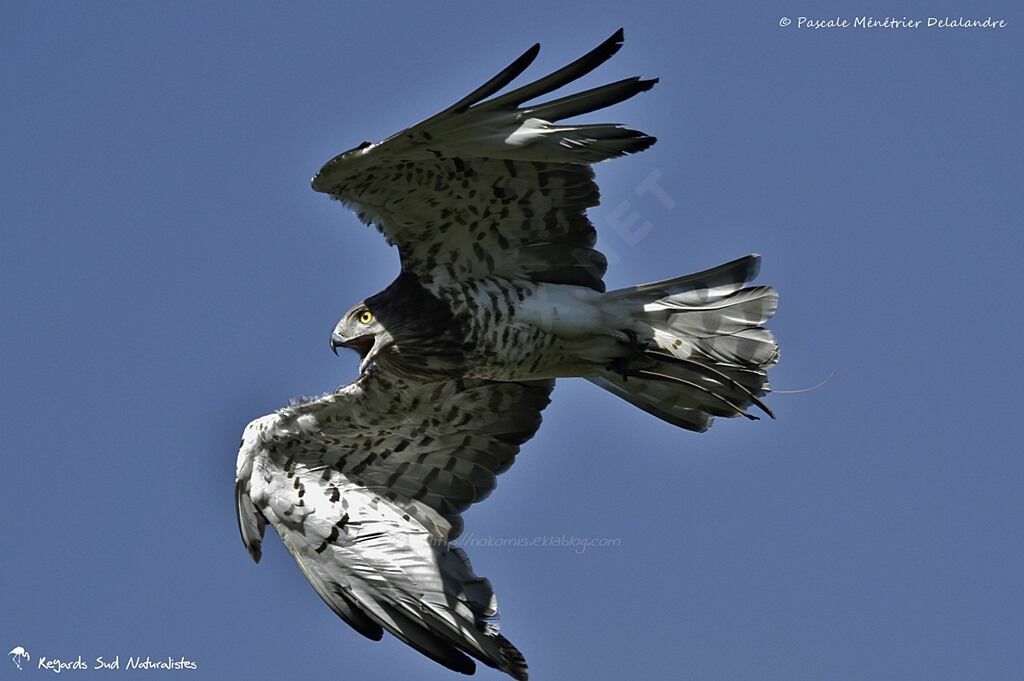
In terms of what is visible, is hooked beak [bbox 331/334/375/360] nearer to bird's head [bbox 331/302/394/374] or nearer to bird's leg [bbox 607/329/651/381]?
bird's head [bbox 331/302/394/374]

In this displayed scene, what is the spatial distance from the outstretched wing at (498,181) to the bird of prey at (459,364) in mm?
14

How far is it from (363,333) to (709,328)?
82.9 inches

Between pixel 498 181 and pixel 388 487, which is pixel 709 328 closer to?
pixel 498 181

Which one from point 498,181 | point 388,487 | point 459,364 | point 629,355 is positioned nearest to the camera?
point 498,181

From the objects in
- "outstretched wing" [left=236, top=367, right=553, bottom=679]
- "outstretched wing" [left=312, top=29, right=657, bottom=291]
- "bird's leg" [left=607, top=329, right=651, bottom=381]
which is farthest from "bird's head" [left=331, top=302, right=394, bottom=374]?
"bird's leg" [left=607, top=329, right=651, bottom=381]

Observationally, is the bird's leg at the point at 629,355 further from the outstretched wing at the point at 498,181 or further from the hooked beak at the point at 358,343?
the hooked beak at the point at 358,343

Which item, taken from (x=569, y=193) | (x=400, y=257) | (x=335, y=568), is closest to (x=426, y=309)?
(x=400, y=257)

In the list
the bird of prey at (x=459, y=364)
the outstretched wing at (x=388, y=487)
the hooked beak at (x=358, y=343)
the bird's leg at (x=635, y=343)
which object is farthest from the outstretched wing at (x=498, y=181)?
the outstretched wing at (x=388, y=487)

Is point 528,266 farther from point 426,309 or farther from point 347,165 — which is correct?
point 347,165

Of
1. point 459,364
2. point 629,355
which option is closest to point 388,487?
point 459,364

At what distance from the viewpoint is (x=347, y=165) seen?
27.1 feet

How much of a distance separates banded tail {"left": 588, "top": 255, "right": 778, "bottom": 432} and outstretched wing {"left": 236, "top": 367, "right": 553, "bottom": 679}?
3.15 ft

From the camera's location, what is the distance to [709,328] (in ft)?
29.9

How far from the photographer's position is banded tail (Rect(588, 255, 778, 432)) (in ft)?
29.8
